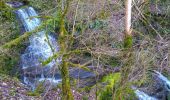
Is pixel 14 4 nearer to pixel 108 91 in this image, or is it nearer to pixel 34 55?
pixel 34 55

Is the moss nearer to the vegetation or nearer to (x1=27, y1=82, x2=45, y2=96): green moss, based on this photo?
the vegetation

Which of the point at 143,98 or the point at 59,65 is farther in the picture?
the point at 143,98

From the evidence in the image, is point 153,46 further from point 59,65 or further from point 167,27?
point 167,27

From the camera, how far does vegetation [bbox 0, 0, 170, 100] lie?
7242 millimetres

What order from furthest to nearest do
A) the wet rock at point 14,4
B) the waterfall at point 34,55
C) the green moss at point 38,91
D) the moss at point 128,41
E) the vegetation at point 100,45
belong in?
the wet rock at point 14,4 < the waterfall at point 34,55 < the green moss at point 38,91 < the moss at point 128,41 < the vegetation at point 100,45

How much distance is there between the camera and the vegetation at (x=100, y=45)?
7242mm

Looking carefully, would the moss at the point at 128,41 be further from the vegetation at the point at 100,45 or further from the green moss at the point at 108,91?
the green moss at the point at 108,91

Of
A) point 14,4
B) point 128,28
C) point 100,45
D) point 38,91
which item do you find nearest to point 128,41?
point 128,28

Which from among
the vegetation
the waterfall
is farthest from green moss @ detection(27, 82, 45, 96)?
the waterfall

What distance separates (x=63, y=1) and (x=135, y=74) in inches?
81.8

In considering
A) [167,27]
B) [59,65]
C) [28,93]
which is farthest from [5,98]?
[167,27]

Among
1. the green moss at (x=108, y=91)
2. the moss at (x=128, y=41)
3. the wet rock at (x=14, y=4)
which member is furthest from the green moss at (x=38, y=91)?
the wet rock at (x=14, y=4)

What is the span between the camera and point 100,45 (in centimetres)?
782

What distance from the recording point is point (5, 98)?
29.7ft
